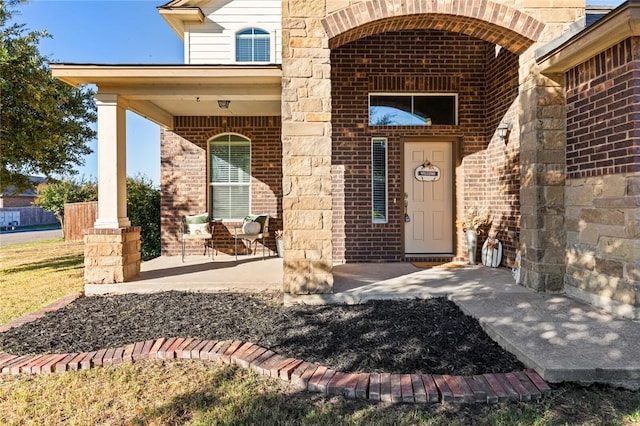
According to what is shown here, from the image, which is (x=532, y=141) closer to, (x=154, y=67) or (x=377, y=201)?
(x=377, y=201)

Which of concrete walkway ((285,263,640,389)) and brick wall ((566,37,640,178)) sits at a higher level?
brick wall ((566,37,640,178))

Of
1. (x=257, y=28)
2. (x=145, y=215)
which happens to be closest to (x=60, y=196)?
(x=145, y=215)

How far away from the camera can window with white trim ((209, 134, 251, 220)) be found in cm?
812

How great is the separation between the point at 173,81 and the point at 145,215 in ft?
14.5

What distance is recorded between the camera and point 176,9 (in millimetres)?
7957

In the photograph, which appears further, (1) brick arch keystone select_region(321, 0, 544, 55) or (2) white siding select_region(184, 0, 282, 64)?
(2) white siding select_region(184, 0, 282, 64)

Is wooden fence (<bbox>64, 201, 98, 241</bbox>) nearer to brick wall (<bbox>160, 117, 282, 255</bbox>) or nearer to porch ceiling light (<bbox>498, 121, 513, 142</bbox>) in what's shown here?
brick wall (<bbox>160, 117, 282, 255</bbox>)

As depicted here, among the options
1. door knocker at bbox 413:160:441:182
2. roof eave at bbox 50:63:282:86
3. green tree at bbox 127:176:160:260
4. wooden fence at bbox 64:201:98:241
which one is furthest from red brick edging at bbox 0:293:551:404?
wooden fence at bbox 64:201:98:241

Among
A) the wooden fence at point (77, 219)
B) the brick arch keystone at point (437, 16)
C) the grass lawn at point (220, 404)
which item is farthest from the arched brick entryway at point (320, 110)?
the wooden fence at point (77, 219)

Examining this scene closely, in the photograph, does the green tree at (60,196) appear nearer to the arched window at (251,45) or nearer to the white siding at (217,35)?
the white siding at (217,35)

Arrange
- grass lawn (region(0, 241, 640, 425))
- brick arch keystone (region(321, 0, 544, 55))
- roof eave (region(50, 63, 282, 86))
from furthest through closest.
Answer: roof eave (region(50, 63, 282, 86)), brick arch keystone (region(321, 0, 544, 55)), grass lawn (region(0, 241, 640, 425))

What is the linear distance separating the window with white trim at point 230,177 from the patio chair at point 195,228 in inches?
17.0

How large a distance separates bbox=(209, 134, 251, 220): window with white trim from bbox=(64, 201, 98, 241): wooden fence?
8995 millimetres

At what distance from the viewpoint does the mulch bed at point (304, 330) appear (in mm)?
2980
